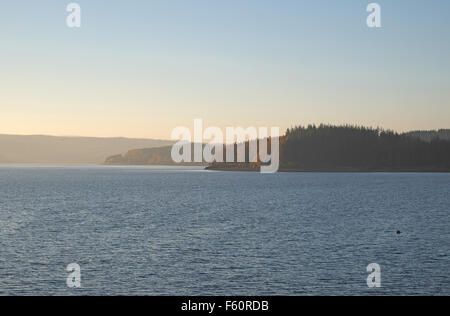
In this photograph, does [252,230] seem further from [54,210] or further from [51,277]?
A: [54,210]

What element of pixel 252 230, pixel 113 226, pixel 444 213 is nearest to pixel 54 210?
pixel 113 226

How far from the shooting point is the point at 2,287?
110 ft

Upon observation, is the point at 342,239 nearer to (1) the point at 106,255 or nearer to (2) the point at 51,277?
(1) the point at 106,255

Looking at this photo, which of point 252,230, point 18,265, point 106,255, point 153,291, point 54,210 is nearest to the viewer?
point 153,291

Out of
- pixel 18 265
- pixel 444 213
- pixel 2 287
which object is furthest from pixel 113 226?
pixel 444 213

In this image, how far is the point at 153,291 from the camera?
32781mm

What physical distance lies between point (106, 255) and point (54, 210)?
50.9m

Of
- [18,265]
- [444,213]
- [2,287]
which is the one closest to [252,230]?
[18,265]
